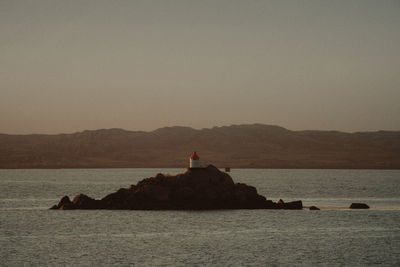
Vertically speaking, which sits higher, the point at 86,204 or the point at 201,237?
the point at 86,204

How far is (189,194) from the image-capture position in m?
77.1

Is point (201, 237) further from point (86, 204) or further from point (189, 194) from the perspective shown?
point (86, 204)

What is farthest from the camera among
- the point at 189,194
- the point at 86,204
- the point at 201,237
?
the point at 86,204

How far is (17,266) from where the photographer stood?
4391cm

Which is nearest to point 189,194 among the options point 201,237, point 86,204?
point 86,204

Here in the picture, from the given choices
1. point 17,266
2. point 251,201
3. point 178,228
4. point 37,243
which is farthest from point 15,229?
point 251,201

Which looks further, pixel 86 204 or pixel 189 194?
pixel 86 204

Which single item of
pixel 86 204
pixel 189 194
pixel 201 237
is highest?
pixel 189 194

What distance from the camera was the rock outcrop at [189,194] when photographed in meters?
77.4

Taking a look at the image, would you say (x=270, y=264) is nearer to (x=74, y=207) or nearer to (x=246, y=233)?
(x=246, y=233)

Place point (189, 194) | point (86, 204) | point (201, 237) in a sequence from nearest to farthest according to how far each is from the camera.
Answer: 1. point (201, 237)
2. point (189, 194)
3. point (86, 204)

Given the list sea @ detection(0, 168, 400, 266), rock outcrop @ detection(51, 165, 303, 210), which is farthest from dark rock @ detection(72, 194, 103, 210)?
sea @ detection(0, 168, 400, 266)

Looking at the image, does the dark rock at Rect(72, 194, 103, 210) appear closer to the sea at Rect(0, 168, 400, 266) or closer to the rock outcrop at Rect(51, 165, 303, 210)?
the rock outcrop at Rect(51, 165, 303, 210)

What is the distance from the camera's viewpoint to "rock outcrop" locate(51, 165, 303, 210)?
77.4m
